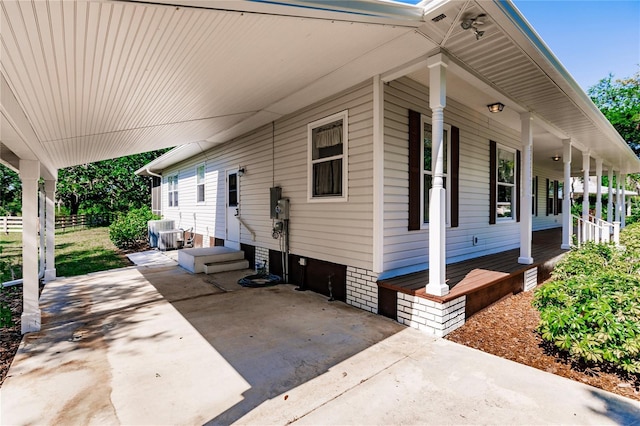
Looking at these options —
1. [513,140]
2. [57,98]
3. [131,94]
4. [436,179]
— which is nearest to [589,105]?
[513,140]

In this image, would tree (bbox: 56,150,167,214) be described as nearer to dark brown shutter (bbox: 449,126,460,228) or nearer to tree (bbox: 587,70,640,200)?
dark brown shutter (bbox: 449,126,460,228)

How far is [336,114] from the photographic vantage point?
15.6 feet

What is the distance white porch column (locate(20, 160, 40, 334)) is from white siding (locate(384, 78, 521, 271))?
4338 millimetres

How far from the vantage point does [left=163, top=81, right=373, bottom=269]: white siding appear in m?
4.37

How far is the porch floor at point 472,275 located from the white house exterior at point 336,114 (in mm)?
142

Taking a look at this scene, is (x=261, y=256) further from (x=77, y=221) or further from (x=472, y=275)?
(x=77, y=221)

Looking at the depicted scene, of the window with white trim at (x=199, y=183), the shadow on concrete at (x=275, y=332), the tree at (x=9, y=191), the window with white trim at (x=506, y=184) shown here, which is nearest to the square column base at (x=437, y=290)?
the shadow on concrete at (x=275, y=332)

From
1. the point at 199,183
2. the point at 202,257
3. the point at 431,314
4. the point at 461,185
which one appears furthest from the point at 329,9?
the point at 199,183

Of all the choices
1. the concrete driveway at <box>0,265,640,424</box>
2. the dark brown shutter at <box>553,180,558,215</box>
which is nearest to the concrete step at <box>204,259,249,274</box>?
the concrete driveway at <box>0,265,640,424</box>

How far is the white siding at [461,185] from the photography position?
4.35 meters

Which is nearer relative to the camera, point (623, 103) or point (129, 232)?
point (129, 232)

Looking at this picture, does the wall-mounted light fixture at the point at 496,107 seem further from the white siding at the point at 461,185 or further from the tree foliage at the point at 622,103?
the tree foliage at the point at 622,103

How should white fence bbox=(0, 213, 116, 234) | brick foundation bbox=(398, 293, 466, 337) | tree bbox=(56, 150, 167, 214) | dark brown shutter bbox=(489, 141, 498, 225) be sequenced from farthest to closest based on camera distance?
tree bbox=(56, 150, 167, 214)
white fence bbox=(0, 213, 116, 234)
dark brown shutter bbox=(489, 141, 498, 225)
brick foundation bbox=(398, 293, 466, 337)

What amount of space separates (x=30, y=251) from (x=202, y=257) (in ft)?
11.3
